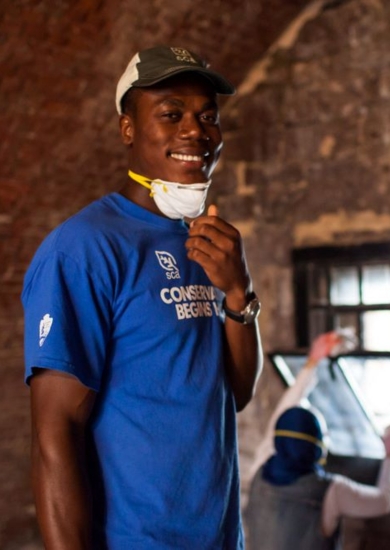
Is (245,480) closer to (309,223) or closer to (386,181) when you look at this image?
(309,223)

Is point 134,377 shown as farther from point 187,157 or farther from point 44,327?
point 187,157

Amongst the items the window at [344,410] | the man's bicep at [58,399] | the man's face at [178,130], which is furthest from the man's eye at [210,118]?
the window at [344,410]

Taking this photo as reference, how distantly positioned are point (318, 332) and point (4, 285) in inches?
61.8

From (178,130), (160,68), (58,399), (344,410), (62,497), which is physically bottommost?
(344,410)

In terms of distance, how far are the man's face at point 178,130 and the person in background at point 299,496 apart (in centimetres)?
172

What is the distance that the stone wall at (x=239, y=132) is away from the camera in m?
3.41

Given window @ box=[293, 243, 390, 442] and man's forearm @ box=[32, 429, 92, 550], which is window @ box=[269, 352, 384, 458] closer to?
window @ box=[293, 243, 390, 442]

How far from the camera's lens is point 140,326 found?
4.26 feet

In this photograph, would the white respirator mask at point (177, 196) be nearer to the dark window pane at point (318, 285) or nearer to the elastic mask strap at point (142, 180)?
the elastic mask strap at point (142, 180)

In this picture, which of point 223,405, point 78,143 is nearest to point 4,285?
point 78,143

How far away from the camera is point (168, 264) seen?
4.51ft

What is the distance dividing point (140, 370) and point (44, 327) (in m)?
0.16

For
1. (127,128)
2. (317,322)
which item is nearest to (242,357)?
(127,128)

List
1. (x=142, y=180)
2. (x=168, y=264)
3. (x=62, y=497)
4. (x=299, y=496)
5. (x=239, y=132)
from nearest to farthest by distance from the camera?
(x=62, y=497) < (x=168, y=264) < (x=142, y=180) < (x=299, y=496) < (x=239, y=132)
